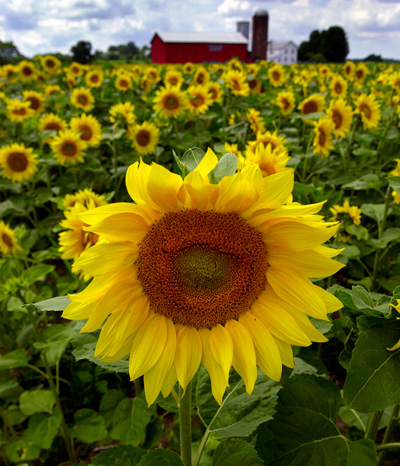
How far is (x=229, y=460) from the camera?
105 centimetres

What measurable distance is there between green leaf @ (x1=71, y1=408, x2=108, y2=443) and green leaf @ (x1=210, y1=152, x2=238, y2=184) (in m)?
1.60

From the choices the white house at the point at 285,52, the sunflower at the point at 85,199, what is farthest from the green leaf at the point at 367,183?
the white house at the point at 285,52

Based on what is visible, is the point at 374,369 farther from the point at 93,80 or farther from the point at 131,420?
the point at 93,80

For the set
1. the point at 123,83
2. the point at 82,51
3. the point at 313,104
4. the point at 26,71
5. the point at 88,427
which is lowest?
the point at 88,427

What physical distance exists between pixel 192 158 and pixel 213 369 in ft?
1.57

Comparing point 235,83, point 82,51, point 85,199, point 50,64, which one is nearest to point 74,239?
point 85,199

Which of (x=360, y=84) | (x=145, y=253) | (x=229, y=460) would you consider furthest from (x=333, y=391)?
(x=360, y=84)

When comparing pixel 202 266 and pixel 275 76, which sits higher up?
pixel 275 76

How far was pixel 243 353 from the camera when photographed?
35.9 inches

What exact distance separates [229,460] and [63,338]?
1.15 metres

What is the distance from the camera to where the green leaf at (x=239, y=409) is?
3.53 ft

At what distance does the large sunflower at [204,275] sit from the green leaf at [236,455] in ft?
0.86

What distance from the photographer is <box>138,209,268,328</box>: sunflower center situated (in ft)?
3.06

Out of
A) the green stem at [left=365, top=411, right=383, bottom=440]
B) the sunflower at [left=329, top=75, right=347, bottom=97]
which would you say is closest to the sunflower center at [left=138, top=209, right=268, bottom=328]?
the green stem at [left=365, top=411, right=383, bottom=440]
